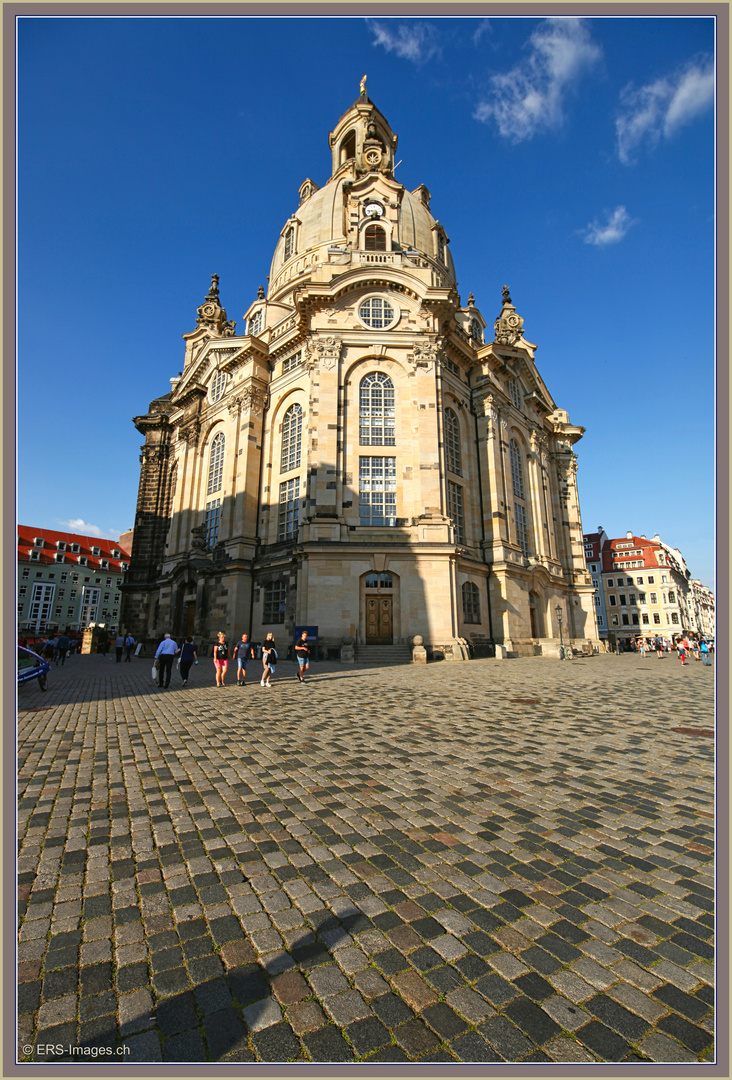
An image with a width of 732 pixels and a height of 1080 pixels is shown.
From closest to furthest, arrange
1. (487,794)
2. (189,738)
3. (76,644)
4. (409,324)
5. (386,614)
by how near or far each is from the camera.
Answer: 1. (487,794)
2. (189,738)
3. (386,614)
4. (409,324)
5. (76,644)

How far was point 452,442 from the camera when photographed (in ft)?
95.8

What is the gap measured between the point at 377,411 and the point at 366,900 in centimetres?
2550

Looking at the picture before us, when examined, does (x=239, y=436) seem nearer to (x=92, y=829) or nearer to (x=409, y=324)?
(x=409, y=324)

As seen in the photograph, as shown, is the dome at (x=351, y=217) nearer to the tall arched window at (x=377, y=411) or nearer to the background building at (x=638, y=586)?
the tall arched window at (x=377, y=411)

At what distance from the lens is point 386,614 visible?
2381 centimetres

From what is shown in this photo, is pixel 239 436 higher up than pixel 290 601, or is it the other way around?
pixel 239 436

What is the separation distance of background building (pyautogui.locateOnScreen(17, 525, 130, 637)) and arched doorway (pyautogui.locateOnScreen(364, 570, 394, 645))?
160ft

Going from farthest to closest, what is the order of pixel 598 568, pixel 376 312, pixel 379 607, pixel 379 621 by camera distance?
pixel 598 568 → pixel 376 312 → pixel 379 607 → pixel 379 621

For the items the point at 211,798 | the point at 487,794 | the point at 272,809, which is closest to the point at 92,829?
the point at 211,798

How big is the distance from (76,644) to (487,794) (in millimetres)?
50625

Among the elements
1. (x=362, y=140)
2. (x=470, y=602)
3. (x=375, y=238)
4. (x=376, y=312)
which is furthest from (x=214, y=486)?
(x=362, y=140)

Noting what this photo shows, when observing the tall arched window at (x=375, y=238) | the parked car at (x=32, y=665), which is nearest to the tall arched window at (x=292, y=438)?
the tall arched window at (x=375, y=238)

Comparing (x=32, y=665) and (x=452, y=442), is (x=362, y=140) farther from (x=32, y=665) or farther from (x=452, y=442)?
(x=32, y=665)

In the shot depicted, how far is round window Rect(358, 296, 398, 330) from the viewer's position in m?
27.8
